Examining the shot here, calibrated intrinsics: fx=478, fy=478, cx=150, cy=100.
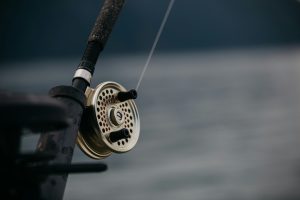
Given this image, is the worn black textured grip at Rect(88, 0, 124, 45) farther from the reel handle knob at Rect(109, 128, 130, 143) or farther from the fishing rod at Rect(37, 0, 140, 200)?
the reel handle knob at Rect(109, 128, 130, 143)

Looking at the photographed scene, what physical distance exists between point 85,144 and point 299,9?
333 cm

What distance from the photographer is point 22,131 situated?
715mm

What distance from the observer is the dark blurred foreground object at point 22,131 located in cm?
67

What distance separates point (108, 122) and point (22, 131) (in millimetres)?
822

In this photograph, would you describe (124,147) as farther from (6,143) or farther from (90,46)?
(6,143)

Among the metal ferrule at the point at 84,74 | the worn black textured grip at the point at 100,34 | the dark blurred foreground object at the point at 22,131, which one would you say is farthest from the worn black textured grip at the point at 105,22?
the dark blurred foreground object at the point at 22,131

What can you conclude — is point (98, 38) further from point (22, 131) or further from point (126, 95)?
point (22, 131)

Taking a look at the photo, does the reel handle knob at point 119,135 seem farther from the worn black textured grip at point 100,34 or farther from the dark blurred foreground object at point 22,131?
the dark blurred foreground object at point 22,131

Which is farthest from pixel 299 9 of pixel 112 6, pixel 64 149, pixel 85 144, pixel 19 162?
pixel 19 162

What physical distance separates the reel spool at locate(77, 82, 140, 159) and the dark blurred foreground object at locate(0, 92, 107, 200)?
0.66m

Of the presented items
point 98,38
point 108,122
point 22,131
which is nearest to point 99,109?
point 108,122

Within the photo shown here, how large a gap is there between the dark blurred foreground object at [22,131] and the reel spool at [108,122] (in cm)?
66

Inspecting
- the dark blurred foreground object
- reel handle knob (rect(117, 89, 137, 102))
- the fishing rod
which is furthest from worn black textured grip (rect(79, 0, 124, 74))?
the dark blurred foreground object

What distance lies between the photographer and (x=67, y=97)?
1328 mm
